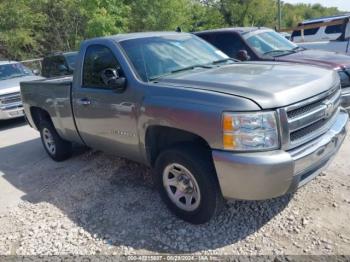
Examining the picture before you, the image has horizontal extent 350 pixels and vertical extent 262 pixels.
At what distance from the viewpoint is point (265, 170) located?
288 centimetres

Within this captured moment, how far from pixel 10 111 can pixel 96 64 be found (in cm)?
555

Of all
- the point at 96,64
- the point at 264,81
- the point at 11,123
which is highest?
the point at 96,64

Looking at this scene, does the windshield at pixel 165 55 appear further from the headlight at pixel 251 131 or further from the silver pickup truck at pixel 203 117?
the headlight at pixel 251 131

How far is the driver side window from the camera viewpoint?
14.0 feet

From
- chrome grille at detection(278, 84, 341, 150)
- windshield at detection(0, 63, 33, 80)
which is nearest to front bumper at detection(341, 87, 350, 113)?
chrome grille at detection(278, 84, 341, 150)

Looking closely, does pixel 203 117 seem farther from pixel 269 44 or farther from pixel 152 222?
pixel 269 44

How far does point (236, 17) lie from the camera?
35781mm

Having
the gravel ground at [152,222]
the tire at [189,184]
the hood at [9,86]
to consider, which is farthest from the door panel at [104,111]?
the hood at [9,86]

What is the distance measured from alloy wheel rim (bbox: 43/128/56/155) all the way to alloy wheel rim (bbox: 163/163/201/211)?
2.96 m

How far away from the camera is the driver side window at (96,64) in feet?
14.0

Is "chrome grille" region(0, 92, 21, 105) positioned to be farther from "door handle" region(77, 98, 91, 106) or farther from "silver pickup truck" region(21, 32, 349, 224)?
"door handle" region(77, 98, 91, 106)

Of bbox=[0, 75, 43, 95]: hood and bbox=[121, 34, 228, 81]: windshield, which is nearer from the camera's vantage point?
bbox=[121, 34, 228, 81]: windshield

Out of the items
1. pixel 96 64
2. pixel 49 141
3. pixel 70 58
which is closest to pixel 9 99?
pixel 70 58

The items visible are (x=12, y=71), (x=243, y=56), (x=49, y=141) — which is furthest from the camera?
(x=12, y=71)
